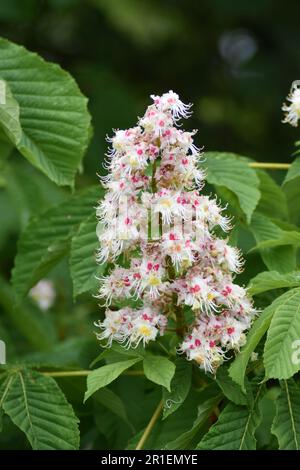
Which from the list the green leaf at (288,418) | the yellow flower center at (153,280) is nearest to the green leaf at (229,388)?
the green leaf at (288,418)

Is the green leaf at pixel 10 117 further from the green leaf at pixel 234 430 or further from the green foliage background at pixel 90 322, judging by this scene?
the green leaf at pixel 234 430

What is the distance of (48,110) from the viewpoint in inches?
136

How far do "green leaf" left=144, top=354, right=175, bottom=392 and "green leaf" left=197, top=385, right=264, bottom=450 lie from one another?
0.71ft

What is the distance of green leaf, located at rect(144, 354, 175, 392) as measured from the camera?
2.62m

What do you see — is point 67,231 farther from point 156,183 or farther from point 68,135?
point 156,183

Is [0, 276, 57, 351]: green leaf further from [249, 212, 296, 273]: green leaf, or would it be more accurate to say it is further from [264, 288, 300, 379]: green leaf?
[264, 288, 300, 379]: green leaf

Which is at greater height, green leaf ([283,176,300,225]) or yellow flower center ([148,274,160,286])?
green leaf ([283,176,300,225])

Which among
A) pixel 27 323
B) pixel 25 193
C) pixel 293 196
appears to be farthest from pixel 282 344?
pixel 25 193

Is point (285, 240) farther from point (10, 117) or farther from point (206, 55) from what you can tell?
point (206, 55)

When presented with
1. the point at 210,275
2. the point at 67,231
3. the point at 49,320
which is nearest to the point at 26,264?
the point at 67,231

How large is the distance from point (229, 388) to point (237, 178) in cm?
80

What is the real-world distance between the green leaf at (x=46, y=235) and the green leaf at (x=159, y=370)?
0.80m

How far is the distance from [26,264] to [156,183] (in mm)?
1014

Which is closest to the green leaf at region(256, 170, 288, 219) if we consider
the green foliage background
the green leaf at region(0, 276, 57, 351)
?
the green foliage background
